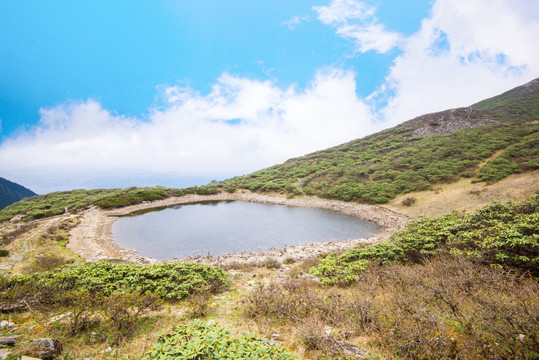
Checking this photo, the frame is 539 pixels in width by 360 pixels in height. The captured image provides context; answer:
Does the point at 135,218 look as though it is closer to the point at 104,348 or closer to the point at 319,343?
the point at 104,348

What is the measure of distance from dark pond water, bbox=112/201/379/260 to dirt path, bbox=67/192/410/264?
3.59 ft

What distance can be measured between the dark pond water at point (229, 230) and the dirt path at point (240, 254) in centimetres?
109

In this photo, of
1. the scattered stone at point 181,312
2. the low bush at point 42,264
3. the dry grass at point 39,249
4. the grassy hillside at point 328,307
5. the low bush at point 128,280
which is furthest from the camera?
the dry grass at point 39,249

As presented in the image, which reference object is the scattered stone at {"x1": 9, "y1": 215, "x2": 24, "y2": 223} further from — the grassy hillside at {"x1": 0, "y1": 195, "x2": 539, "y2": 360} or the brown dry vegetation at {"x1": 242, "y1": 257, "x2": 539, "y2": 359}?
the brown dry vegetation at {"x1": 242, "y1": 257, "x2": 539, "y2": 359}

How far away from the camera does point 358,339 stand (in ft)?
14.1

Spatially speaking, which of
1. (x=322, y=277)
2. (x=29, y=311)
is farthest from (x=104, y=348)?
(x=322, y=277)

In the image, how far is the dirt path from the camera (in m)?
14.0

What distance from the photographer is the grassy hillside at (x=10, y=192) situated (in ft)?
188

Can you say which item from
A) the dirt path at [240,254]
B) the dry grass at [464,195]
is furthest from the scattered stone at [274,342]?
the dry grass at [464,195]

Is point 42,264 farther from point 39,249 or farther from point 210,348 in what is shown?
point 210,348

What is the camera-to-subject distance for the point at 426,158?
110 ft

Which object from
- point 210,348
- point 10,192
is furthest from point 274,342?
point 10,192

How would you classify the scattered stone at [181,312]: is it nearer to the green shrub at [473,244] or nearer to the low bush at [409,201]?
the green shrub at [473,244]

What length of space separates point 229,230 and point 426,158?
3232cm
